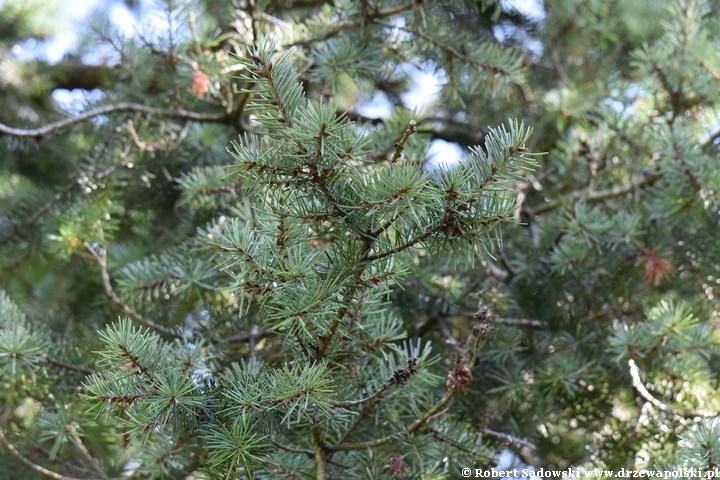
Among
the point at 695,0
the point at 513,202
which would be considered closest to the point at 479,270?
the point at 513,202

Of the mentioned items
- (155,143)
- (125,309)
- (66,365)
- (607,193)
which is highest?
(607,193)

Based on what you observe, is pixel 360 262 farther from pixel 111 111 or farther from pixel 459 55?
pixel 111 111

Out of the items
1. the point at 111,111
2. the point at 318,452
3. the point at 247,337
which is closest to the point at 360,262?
the point at 318,452

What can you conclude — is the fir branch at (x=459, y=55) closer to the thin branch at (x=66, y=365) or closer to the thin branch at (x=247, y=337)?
the thin branch at (x=247, y=337)

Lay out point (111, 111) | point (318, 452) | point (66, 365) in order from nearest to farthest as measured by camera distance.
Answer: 1. point (318, 452)
2. point (66, 365)
3. point (111, 111)

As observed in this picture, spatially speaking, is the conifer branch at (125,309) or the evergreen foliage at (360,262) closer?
the evergreen foliage at (360,262)

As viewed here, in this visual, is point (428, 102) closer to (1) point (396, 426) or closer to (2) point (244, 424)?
(1) point (396, 426)

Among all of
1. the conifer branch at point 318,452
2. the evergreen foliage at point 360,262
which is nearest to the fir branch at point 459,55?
the evergreen foliage at point 360,262

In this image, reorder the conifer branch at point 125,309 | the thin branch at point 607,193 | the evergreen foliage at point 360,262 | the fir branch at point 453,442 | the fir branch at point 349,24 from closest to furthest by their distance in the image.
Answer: the evergreen foliage at point 360,262, the fir branch at point 453,442, the conifer branch at point 125,309, the fir branch at point 349,24, the thin branch at point 607,193
